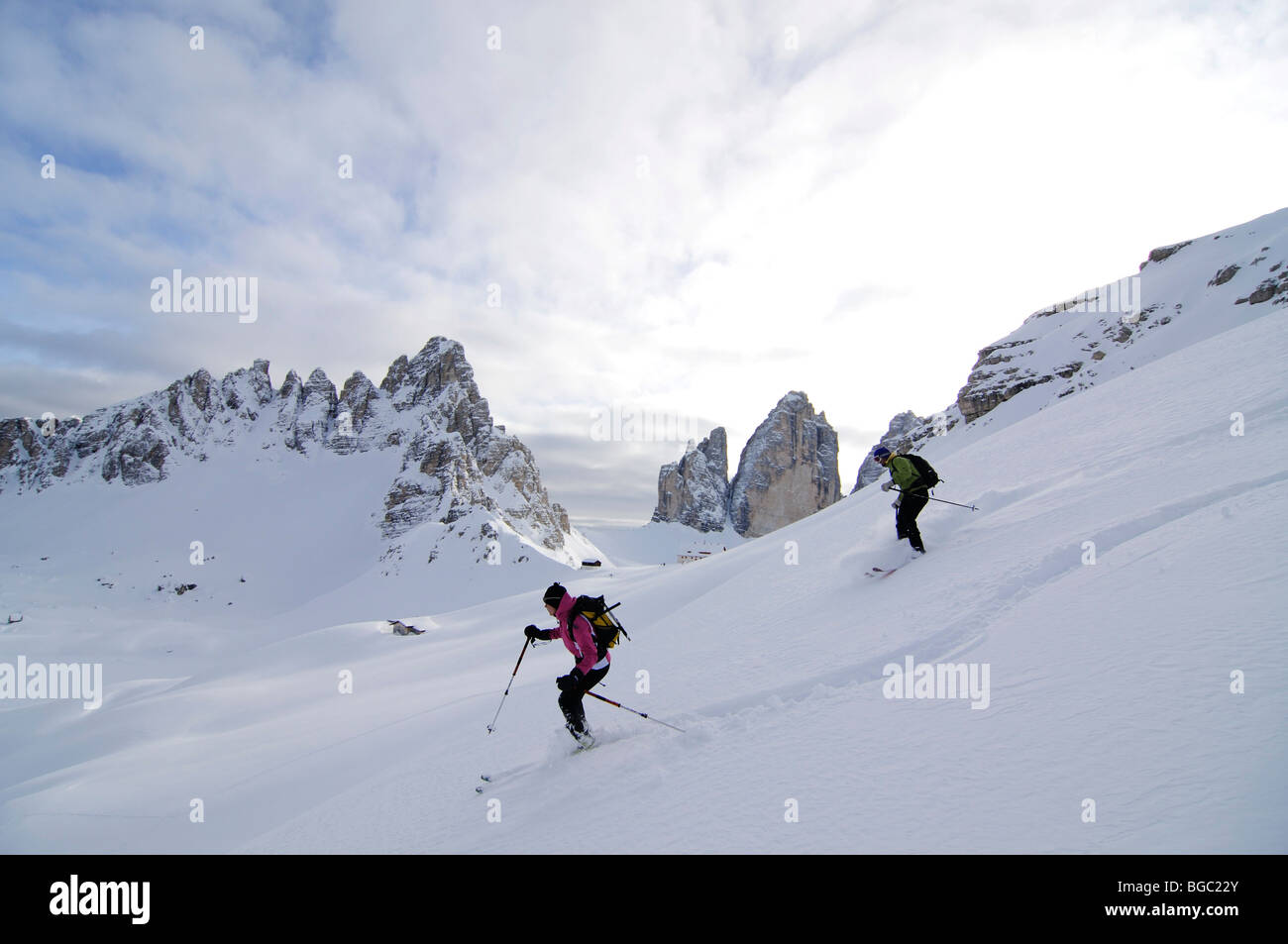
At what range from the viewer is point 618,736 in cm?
651

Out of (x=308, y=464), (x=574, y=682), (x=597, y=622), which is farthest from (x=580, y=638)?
(x=308, y=464)

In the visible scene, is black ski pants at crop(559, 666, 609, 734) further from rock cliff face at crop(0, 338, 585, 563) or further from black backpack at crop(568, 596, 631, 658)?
rock cliff face at crop(0, 338, 585, 563)

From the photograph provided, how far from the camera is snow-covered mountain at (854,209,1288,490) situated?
142 feet

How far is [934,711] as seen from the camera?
4.63 metres

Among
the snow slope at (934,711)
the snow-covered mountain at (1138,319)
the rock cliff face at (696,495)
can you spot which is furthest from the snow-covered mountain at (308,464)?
the snow slope at (934,711)

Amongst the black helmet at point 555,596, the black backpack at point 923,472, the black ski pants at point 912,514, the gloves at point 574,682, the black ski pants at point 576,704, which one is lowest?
the black ski pants at point 576,704

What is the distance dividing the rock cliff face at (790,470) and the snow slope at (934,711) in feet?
547

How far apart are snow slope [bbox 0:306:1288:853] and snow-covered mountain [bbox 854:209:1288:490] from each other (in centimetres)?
3288

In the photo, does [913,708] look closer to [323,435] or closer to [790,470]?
[323,435]

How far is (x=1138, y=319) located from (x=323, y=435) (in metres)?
149

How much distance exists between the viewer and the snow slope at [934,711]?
3.21 m

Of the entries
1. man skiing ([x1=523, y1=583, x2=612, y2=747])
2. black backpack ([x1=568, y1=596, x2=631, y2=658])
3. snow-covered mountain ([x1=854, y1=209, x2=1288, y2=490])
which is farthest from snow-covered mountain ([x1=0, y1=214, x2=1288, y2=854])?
snow-covered mountain ([x1=854, y1=209, x2=1288, y2=490])

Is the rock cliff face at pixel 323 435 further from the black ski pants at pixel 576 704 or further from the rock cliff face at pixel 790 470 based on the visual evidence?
the black ski pants at pixel 576 704

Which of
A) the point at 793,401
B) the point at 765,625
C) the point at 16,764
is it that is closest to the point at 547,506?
the point at 793,401
